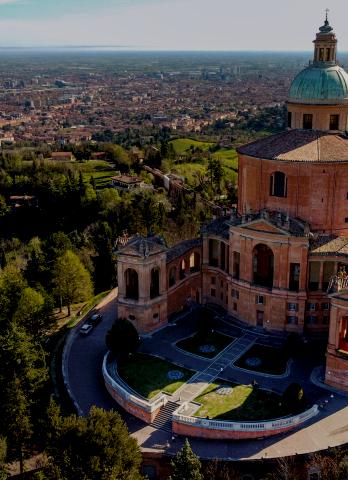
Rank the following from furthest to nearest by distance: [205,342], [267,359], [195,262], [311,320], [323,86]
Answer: [195,262]
[323,86]
[205,342]
[311,320]
[267,359]

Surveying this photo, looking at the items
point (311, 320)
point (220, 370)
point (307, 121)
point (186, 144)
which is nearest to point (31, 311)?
point (220, 370)

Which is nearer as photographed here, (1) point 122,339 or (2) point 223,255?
(1) point 122,339

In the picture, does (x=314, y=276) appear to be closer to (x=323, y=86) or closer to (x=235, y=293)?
(x=235, y=293)

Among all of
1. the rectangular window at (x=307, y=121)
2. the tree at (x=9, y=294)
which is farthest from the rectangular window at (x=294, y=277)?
the tree at (x=9, y=294)

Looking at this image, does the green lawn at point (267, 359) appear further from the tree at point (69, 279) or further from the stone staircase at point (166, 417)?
the tree at point (69, 279)

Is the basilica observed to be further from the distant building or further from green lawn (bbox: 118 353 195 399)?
the distant building

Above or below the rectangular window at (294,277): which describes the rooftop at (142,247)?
above
